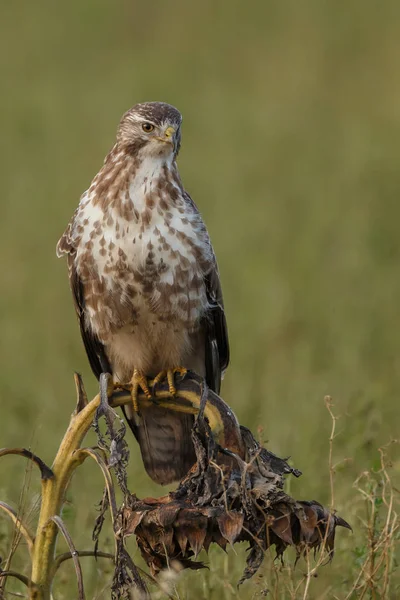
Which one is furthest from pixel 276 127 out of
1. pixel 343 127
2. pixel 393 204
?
pixel 393 204

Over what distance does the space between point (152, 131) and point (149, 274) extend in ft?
1.55

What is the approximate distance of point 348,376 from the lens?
6438mm

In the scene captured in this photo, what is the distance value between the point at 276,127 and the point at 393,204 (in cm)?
271

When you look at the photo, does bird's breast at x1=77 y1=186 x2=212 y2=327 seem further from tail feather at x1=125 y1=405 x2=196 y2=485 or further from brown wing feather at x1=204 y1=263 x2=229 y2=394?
tail feather at x1=125 y1=405 x2=196 y2=485

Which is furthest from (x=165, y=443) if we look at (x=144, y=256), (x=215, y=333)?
(x=144, y=256)

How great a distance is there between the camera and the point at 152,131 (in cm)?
410

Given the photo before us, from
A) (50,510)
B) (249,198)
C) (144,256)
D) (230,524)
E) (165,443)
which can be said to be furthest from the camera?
(249,198)

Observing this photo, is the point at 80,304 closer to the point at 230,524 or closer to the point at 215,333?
the point at 215,333

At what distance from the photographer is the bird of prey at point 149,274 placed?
3.95 m

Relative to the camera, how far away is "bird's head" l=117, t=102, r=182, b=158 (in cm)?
408

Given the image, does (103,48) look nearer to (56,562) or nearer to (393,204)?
(393,204)

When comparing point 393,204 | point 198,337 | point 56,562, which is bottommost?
point 56,562

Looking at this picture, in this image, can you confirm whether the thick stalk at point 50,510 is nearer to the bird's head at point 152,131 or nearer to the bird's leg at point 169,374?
the bird's leg at point 169,374

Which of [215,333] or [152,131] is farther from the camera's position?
[215,333]
